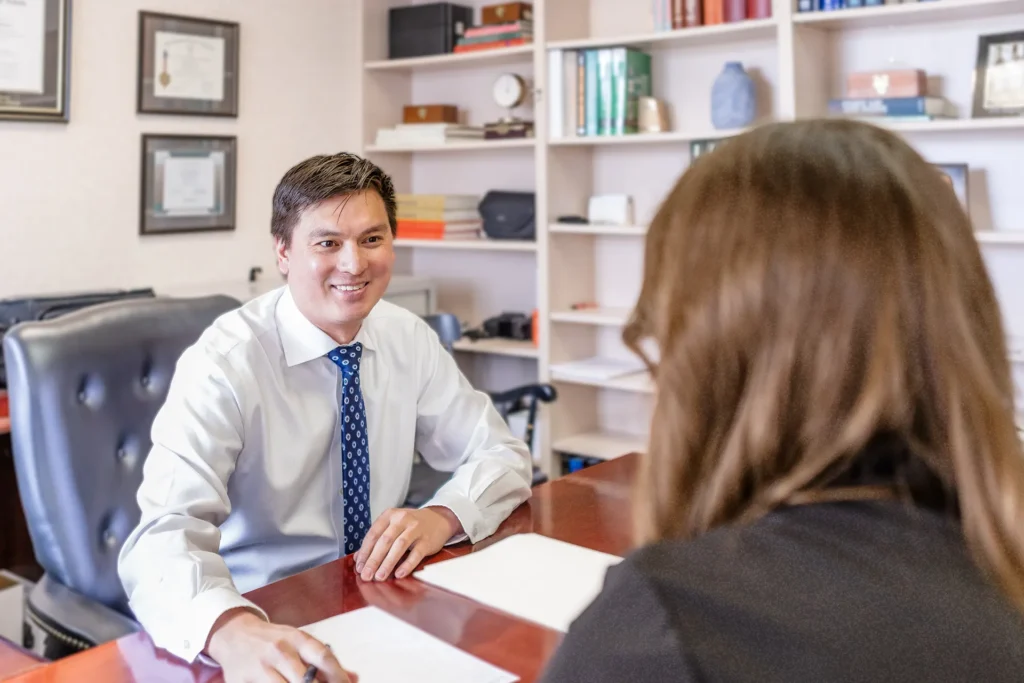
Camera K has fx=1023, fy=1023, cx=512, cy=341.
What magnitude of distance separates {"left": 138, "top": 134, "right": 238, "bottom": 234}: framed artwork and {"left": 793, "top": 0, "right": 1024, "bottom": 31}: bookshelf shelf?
6.73 ft

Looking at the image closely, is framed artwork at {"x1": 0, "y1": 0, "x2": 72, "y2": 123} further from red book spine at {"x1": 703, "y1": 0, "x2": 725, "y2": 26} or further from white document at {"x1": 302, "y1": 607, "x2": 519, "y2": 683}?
white document at {"x1": 302, "y1": 607, "x2": 519, "y2": 683}

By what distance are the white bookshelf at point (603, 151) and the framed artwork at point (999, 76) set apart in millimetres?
75

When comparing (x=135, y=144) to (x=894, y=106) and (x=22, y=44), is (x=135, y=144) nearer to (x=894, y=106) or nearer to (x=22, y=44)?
(x=22, y=44)

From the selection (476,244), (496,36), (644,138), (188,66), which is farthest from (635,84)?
(188,66)

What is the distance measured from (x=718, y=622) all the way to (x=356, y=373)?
1.25m

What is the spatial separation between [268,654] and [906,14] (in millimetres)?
2677

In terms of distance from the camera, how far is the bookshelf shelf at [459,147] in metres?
3.79

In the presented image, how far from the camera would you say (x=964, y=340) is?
67cm

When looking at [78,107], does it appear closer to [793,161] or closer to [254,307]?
[254,307]

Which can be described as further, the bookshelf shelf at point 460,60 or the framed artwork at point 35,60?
the bookshelf shelf at point 460,60

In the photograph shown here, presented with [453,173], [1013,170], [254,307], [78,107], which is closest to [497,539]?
[254,307]

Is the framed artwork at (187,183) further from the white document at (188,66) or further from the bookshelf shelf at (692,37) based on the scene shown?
the bookshelf shelf at (692,37)

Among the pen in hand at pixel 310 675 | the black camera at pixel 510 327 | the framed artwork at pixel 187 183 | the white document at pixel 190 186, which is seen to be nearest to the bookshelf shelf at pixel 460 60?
the framed artwork at pixel 187 183

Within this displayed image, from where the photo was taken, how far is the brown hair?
2.17 ft
